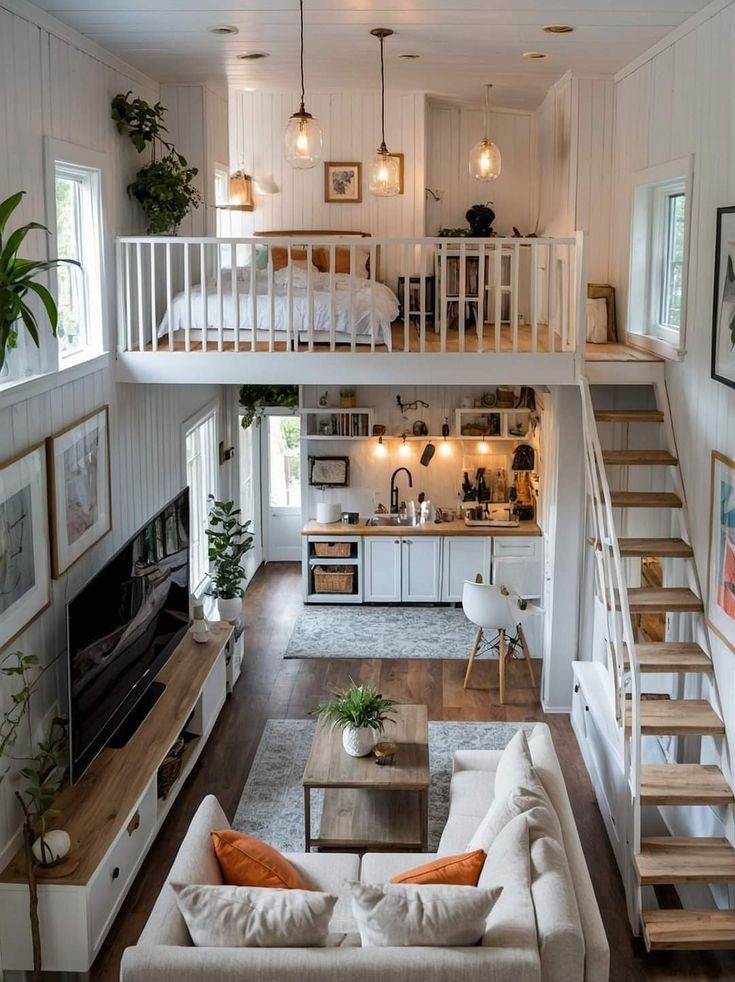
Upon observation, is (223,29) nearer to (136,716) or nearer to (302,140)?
(302,140)

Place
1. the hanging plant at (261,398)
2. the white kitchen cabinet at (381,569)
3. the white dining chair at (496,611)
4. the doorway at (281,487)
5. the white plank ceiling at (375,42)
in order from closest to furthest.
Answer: the white plank ceiling at (375,42)
the white dining chair at (496,611)
the white kitchen cabinet at (381,569)
the hanging plant at (261,398)
the doorway at (281,487)

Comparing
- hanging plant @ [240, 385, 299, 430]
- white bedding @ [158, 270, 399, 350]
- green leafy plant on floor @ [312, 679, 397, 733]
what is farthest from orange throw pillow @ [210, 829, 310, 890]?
hanging plant @ [240, 385, 299, 430]

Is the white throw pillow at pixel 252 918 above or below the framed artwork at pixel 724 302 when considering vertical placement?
below

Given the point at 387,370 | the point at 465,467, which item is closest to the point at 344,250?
the point at 465,467

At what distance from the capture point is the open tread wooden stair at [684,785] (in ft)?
16.7

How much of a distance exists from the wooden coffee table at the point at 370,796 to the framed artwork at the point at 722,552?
167 centimetres

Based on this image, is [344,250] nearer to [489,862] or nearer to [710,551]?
[710,551]

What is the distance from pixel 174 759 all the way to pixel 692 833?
2857mm

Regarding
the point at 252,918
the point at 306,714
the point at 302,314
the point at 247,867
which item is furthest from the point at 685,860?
the point at 302,314

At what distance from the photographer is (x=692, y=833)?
5723mm

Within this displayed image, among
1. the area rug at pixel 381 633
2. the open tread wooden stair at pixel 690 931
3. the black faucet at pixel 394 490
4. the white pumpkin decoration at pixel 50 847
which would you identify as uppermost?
the black faucet at pixel 394 490

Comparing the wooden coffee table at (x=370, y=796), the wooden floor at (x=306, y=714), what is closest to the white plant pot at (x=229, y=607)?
the wooden floor at (x=306, y=714)

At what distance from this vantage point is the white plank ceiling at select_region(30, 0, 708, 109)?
5336 mm

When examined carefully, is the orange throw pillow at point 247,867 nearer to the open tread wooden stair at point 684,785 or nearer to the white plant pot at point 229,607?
the open tread wooden stair at point 684,785
